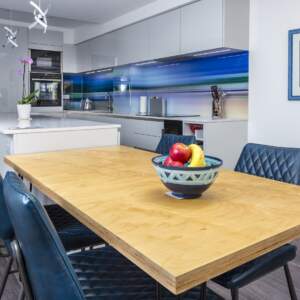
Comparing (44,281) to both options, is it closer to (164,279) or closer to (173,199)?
(164,279)

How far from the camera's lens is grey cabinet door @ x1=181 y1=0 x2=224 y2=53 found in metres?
3.78

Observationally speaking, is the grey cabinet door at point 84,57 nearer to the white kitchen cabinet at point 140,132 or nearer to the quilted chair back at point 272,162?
the white kitchen cabinet at point 140,132

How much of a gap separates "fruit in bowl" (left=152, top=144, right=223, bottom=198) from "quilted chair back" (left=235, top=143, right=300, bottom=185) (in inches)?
28.9

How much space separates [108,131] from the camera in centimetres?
306

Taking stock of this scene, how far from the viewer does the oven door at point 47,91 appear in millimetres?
6613

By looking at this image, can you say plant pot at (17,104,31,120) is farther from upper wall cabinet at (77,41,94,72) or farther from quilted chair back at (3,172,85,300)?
quilted chair back at (3,172,85,300)

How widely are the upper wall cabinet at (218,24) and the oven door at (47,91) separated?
3.45 meters

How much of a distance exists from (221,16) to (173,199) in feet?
9.70

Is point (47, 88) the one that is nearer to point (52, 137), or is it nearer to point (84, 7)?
point (84, 7)

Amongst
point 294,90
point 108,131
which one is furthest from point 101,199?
point 294,90

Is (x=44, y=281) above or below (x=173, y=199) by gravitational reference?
below

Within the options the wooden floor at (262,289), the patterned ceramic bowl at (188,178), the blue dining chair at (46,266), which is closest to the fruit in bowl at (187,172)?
the patterned ceramic bowl at (188,178)

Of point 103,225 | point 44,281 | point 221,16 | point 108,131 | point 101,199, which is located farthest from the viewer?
point 221,16

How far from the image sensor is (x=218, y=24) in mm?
3773
